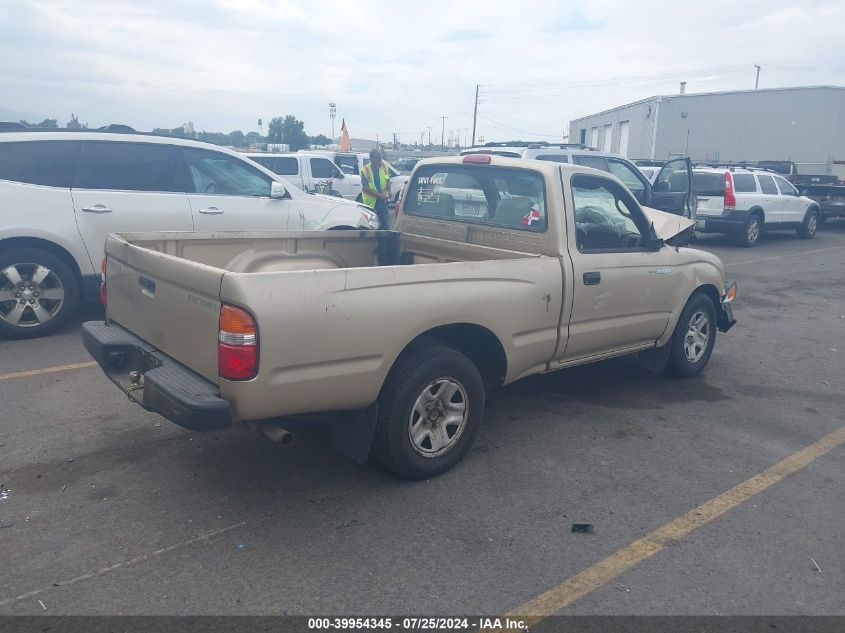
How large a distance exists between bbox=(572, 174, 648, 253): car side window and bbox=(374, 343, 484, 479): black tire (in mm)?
1387

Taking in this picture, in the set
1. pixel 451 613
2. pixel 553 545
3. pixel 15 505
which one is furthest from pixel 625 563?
pixel 15 505

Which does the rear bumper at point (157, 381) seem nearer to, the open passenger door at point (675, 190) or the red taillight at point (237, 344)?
the red taillight at point (237, 344)

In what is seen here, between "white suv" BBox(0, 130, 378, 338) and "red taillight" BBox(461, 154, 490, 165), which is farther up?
"red taillight" BBox(461, 154, 490, 165)

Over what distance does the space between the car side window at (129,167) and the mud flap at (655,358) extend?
492 cm

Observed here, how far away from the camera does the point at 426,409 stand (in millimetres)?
4031

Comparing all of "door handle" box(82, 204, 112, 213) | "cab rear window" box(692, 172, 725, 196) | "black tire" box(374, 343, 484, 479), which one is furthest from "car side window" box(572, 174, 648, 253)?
"cab rear window" box(692, 172, 725, 196)

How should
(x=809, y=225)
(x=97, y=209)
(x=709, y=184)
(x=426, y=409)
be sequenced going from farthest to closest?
(x=809, y=225)
(x=709, y=184)
(x=97, y=209)
(x=426, y=409)

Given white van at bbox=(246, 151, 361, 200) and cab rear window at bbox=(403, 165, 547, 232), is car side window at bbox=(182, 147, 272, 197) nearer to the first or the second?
cab rear window at bbox=(403, 165, 547, 232)

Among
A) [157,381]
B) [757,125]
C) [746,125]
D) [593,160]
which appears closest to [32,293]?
[157,381]

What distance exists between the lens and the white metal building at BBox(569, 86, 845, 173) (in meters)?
30.6

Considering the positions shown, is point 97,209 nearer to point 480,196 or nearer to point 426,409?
point 480,196

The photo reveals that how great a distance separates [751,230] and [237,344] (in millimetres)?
15704

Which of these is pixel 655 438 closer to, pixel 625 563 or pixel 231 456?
pixel 625 563

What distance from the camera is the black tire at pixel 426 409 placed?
382cm
